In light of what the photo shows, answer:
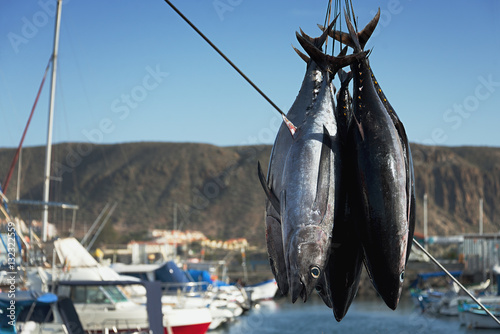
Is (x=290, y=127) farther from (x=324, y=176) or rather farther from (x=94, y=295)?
(x=94, y=295)

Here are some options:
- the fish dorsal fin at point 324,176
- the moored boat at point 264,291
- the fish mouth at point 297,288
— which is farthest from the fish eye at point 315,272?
the moored boat at point 264,291

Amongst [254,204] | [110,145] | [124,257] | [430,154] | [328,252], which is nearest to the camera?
[328,252]

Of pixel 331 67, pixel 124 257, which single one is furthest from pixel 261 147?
pixel 331 67

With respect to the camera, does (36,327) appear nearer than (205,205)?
Yes

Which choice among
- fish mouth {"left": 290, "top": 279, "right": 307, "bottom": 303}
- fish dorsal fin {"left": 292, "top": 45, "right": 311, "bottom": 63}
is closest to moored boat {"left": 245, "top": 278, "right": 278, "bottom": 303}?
fish dorsal fin {"left": 292, "top": 45, "right": 311, "bottom": 63}

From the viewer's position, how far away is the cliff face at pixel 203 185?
4926 inches

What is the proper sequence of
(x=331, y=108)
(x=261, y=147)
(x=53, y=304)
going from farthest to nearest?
(x=261, y=147), (x=53, y=304), (x=331, y=108)

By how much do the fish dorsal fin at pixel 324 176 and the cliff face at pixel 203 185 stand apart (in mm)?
110507

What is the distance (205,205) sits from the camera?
438ft

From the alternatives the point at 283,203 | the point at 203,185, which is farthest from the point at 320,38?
the point at 203,185

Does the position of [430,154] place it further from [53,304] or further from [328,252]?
[328,252]

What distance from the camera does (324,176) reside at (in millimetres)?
4438

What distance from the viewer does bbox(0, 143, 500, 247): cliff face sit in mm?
125125

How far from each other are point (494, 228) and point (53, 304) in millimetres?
112919
